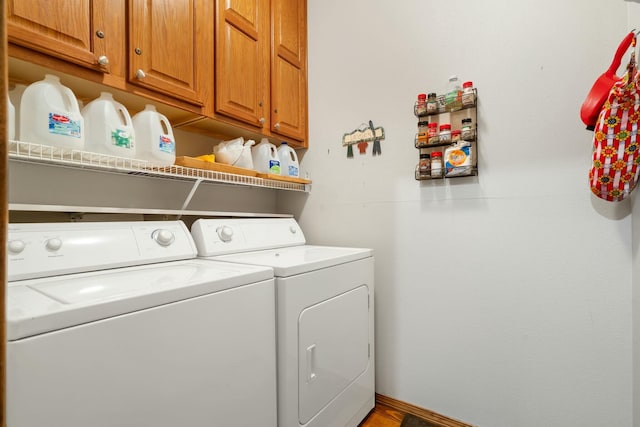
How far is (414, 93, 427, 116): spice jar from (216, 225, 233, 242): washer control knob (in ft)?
4.15

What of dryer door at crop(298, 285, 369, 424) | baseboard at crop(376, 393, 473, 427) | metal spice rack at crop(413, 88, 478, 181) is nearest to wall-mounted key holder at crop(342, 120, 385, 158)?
metal spice rack at crop(413, 88, 478, 181)

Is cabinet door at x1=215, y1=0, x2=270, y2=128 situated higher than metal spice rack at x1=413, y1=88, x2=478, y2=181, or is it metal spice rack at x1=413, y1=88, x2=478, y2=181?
cabinet door at x1=215, y1=0, x2=270, y2=128

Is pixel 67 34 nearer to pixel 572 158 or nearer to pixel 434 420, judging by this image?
pixel 572 158

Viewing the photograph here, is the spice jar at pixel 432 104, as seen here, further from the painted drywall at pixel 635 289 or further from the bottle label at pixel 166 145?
the bottle label at pixel 166 145

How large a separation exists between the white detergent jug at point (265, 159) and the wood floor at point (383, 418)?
1608mm

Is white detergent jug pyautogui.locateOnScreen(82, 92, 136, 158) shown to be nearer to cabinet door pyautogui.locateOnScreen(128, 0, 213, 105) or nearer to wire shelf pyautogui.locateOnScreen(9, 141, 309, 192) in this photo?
wire shelf pyautogui.locateOnScreen(9, 141, 309, 192)

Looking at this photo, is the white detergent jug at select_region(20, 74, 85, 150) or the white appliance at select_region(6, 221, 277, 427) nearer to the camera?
the white appliance at select_region(6, 221, 277, 427)

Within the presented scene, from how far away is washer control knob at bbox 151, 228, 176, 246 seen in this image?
1335 mm

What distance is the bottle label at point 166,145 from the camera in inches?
54.2

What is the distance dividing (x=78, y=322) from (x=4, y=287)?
27cm

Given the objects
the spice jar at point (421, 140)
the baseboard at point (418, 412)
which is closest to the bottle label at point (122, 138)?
the spice jar at point (421, 140)

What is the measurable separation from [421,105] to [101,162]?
161 cm

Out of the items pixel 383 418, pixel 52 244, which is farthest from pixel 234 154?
pixel 383 418

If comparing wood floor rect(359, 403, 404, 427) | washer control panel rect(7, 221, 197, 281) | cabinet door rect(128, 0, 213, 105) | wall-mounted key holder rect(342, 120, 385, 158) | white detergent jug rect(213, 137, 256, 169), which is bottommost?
wood floor rect(359, 403, 404, 427)
